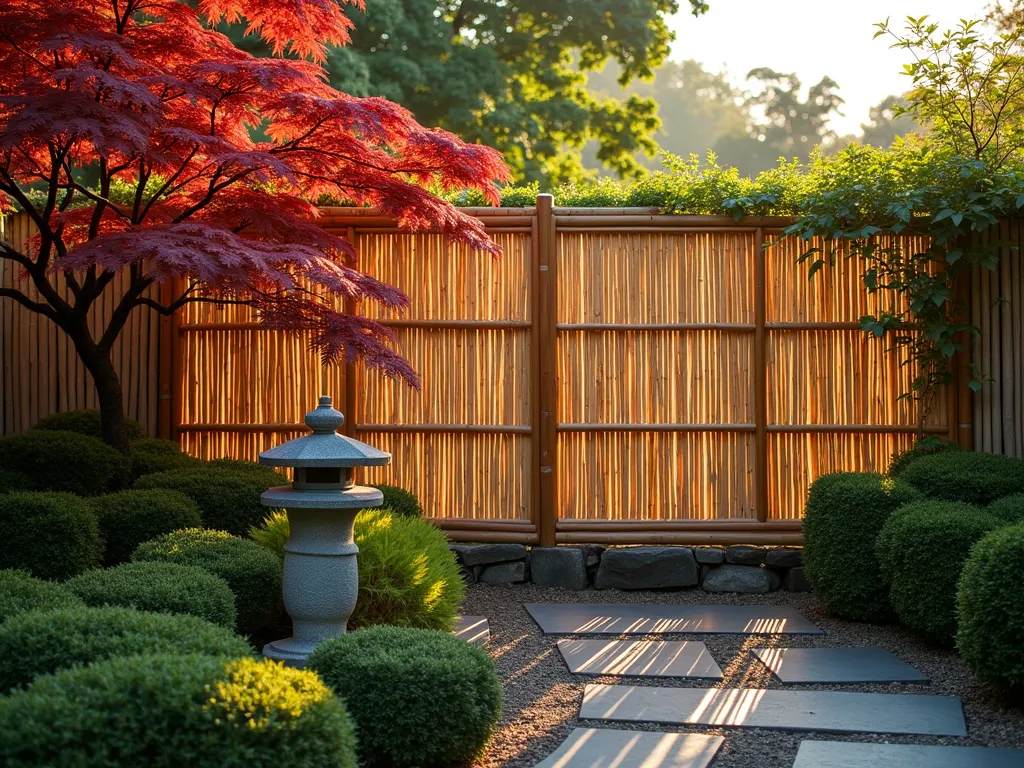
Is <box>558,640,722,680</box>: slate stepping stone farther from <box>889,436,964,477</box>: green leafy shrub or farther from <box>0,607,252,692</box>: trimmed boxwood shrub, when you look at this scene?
<box>0,607,252,692</box>: trimmed boxwood shrub

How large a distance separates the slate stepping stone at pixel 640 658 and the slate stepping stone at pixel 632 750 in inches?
34.3

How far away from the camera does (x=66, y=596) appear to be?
3275mm

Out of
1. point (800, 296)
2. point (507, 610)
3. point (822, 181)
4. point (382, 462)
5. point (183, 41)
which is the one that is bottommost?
point (507, 610)

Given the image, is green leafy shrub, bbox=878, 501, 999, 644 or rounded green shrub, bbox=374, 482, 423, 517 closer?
green leafy shrub, bbox=878, 501, 999, 644

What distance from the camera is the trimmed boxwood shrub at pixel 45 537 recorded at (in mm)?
4227

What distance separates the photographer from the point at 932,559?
15.1 feet

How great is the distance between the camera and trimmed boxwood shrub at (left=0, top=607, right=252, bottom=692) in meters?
2.65

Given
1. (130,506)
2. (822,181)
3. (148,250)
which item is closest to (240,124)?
(148,250)

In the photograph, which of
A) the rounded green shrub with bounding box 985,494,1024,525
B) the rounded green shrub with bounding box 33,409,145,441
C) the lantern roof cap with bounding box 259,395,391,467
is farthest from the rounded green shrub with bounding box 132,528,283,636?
the rounded green shrub with bounding box 985,494,1024,525

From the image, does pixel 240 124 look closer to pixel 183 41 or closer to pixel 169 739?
pixel 183 41

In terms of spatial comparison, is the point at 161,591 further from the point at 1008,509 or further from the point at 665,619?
the point at 1008,509

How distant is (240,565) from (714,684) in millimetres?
1960

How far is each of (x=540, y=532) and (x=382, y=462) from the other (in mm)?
2505

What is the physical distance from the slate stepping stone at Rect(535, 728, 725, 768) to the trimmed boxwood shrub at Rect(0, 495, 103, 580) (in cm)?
221
